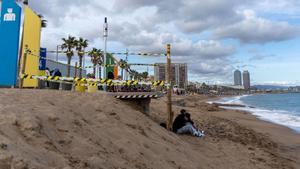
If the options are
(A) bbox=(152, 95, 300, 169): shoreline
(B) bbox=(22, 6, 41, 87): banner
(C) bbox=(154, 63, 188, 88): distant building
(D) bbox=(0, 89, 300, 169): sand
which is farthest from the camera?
(C) bbox=(154, 63, 188, 88): distant building

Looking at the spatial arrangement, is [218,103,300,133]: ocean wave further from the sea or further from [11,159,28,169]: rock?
[11,159,28,169]: rock

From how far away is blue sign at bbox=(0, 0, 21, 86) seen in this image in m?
10.0

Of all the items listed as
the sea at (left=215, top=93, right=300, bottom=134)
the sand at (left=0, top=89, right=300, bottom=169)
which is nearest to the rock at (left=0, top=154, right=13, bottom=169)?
the sand at (left=0, top=89, right=300, bottom=169)

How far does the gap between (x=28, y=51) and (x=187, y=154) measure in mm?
6704

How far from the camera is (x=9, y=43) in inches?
398

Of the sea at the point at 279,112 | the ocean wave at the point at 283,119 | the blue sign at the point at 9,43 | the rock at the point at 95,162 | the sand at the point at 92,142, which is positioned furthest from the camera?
the sea at the point at 279,112

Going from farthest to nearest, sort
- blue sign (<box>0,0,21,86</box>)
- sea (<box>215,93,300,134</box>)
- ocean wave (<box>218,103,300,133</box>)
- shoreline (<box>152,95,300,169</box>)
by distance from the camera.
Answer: sea (<box>215,93,300,134</box>) → ocean wave (<box>218,103,300,133</box>) → shoreline (<box>152,95,300,169</box>) → blue sign (<box>0,0,21,86</box>)

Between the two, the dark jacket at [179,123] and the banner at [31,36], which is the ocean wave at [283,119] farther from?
the banner at [31,36]

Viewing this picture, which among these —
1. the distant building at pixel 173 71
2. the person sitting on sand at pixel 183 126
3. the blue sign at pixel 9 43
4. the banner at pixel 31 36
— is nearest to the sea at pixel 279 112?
the distant building at pixel 173 71

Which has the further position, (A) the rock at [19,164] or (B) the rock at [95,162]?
(B) the rock at [95,162]

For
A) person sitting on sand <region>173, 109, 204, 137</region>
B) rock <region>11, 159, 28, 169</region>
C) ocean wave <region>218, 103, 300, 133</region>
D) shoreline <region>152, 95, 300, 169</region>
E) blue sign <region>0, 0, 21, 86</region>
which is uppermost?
blue sign <region>0, 0, 21, 86</region>

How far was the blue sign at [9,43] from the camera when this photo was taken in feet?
32.8

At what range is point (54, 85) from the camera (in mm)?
13750

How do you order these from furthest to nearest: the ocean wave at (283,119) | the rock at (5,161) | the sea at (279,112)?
the sea at (279,112)
the ocean wave at (283,119)
the rock at (5,161)
